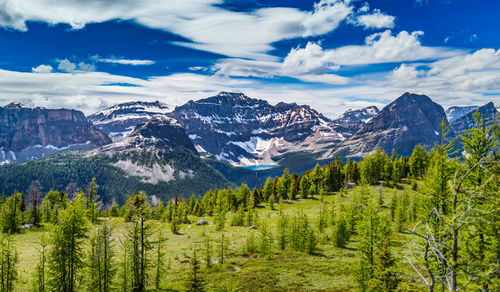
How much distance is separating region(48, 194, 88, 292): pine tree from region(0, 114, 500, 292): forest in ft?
0.32

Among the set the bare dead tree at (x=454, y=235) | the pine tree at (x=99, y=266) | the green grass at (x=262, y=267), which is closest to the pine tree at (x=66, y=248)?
the pine tree at (x=99, y=266)

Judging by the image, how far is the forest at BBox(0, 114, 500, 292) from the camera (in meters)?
8.76

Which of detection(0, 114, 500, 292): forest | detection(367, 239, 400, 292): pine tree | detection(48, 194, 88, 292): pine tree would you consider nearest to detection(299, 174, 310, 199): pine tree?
detection(0, 114, 500, 292): forest

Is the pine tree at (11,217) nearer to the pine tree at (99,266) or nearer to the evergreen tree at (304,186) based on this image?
the pine tree at (99,266)

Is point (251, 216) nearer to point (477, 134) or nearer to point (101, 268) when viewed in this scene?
point (101, 268)

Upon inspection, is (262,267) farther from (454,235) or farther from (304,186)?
(304,186)

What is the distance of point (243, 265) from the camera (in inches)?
1944

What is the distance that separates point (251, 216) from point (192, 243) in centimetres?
2587

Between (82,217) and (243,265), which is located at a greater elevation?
(82,217)

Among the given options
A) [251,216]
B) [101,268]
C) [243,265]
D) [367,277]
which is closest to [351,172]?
[251,216]

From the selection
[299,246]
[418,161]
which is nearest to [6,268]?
[299,246]

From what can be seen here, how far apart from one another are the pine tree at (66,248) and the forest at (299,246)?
0.10 m

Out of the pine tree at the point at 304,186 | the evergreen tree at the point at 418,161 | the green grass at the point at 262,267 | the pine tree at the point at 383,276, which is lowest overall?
the green grass at the point at 262,267

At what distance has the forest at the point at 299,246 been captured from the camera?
8.76 m
